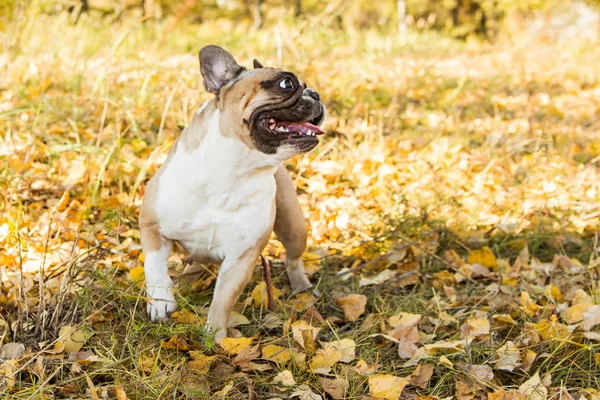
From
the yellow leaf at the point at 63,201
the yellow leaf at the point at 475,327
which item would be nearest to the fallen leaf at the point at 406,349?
the yellow leaf at the point at 475,327

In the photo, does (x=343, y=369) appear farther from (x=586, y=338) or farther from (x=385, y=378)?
(x=586, y=338)

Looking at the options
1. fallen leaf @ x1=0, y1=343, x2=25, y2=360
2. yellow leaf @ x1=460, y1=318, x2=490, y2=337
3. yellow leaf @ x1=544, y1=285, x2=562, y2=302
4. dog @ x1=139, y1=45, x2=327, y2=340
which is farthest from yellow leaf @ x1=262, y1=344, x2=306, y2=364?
yellow leaf @ x1=544, y1=285, x2=562, y2=302

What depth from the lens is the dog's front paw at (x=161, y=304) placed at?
2.70 metres

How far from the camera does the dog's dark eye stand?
2613 millimetres

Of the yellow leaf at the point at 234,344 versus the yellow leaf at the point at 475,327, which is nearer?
the yellow leaf at the point at 234,344

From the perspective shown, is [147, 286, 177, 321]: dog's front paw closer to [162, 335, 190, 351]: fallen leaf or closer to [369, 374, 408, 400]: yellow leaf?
[162, 335, 190, 351]: fallen leaf

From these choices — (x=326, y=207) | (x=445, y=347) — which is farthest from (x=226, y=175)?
(x=326, y=207)

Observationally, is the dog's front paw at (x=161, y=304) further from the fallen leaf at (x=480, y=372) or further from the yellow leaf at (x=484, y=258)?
the yellow leaf at (x=484, y=258)

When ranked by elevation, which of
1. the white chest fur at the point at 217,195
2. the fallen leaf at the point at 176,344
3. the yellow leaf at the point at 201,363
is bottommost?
the yellow leaf at the point at 201,363

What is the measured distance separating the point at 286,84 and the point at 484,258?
6.00ft

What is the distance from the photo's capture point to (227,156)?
106 inches

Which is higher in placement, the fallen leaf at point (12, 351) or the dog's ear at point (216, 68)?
the dog's ear at point (216, 68)

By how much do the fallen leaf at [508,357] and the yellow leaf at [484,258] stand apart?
110cm

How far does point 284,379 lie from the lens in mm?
2375
